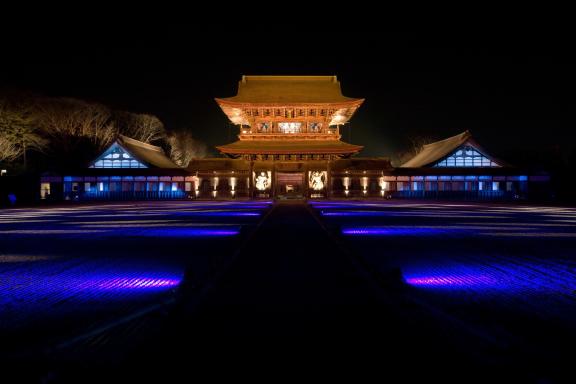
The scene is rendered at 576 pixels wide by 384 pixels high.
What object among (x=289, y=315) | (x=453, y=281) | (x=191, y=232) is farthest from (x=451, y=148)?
(x=289, y=315)

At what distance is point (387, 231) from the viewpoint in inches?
614

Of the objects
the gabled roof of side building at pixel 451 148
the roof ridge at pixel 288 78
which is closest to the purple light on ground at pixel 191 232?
the roof ridge at pixel 288 78

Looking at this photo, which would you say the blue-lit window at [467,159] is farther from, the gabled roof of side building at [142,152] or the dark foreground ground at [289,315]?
the dark foreground ground at [289,315]

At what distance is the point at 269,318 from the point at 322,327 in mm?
656

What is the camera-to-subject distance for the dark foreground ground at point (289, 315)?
4.00 meters

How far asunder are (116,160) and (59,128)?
30.9 feet

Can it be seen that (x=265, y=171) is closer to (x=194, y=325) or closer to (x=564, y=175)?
(x=564, y=175)

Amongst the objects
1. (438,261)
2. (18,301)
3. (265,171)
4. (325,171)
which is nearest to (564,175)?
(325,171)

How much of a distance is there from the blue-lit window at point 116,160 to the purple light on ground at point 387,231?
123 feet

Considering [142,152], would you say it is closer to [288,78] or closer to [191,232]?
[288,78]

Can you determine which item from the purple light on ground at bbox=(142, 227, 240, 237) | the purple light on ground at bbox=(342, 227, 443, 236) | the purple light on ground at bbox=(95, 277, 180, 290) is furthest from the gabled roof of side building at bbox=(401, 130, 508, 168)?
the purple light on ground at bbox=(95, 277, 180, 290)

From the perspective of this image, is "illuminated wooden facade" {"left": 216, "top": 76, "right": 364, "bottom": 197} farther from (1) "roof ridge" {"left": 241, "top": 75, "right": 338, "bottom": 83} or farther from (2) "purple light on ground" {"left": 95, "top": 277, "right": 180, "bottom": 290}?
(2) "purple light on ground" {"left": 95, "top": 277, "right": 180, "bottom": 290}

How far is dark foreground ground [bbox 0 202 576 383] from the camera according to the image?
400 cm

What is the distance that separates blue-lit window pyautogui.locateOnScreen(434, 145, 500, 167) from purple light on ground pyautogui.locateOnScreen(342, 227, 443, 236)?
116ft
